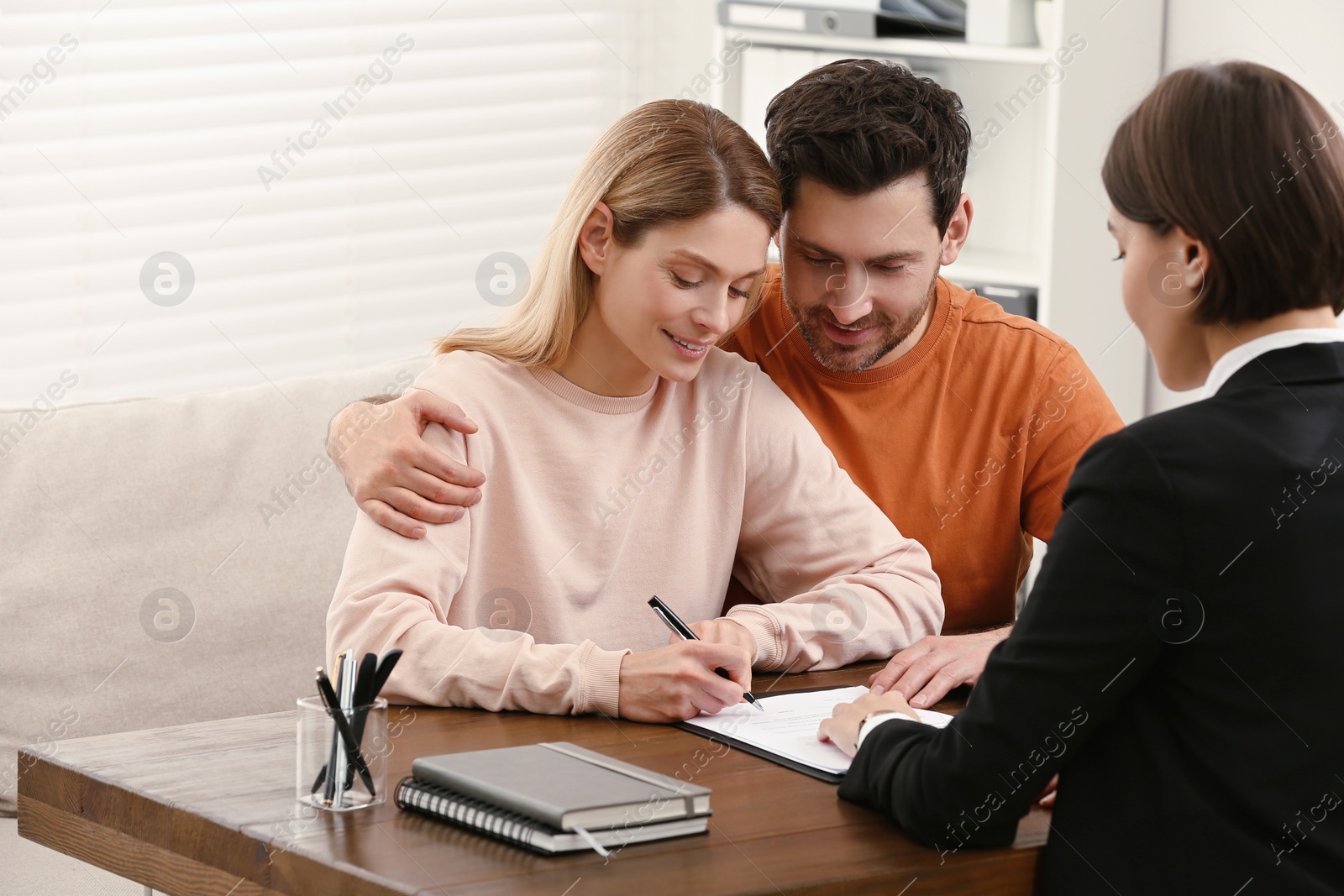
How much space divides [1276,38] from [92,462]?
217 centimetres

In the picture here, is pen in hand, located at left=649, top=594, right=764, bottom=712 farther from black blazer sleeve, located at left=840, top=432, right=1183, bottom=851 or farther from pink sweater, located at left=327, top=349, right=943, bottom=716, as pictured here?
black blazer sleeve, located at left=840, top=432, right=1183, bottom=851

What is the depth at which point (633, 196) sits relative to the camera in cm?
162

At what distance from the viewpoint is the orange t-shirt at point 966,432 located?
1.87 m

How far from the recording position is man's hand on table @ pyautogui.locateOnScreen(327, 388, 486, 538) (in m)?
1.51

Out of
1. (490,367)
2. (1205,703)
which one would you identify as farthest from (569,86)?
(1205,703)

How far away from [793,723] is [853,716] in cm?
11

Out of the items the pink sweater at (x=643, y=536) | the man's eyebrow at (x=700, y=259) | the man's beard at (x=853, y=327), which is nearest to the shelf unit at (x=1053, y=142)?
the man's beard at (x=853, y=327)

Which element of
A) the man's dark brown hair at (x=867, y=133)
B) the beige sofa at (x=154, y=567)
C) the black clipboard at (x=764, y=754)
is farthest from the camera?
the beige sofa at (x=154, y=567)

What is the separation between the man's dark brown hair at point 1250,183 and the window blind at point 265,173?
2.09 m

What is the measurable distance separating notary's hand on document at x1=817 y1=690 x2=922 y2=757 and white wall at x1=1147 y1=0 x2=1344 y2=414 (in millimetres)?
1324

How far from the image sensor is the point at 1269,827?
96 cm

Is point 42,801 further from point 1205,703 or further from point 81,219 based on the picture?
point 81,219

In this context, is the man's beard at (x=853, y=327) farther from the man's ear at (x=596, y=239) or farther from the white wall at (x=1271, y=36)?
the white wall at (x=1271, y=36)

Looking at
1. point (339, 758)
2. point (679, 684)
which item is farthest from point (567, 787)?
point (679, 684)
